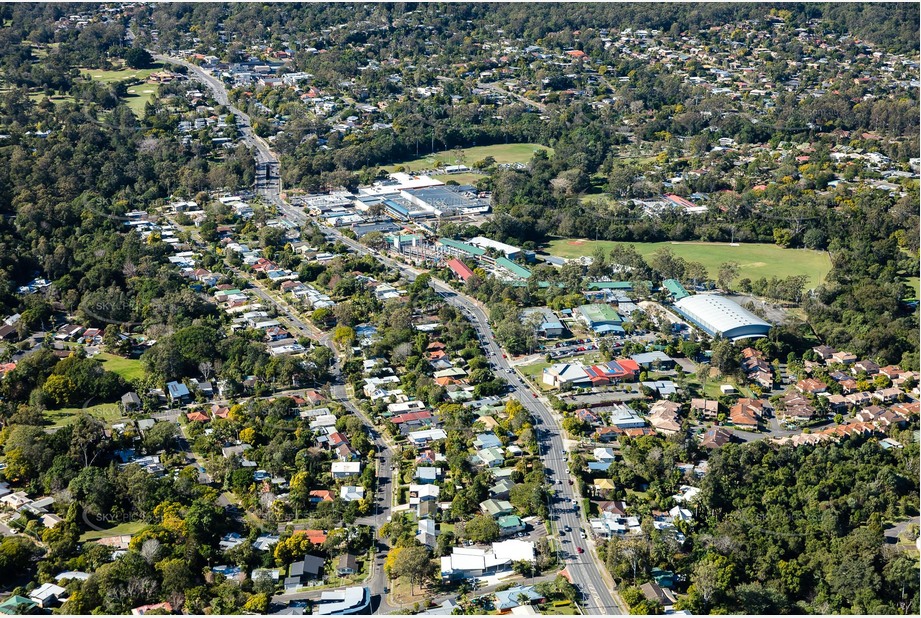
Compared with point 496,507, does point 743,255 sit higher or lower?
lower

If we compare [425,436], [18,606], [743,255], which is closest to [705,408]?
[425,436]

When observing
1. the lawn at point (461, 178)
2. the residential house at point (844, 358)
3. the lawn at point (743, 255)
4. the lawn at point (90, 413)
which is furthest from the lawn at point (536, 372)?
the lawn at point (461, 178)

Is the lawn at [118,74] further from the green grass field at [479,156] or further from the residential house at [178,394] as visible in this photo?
the residential house at [178,394]

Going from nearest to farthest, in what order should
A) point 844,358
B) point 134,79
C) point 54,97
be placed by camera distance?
point 844,358, point 54,97, point 134,79

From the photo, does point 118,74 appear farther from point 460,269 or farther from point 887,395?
point 887,395

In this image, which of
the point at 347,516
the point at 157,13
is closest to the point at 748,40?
the point at 157,13

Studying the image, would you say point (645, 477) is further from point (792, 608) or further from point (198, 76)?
point (198, 76)
